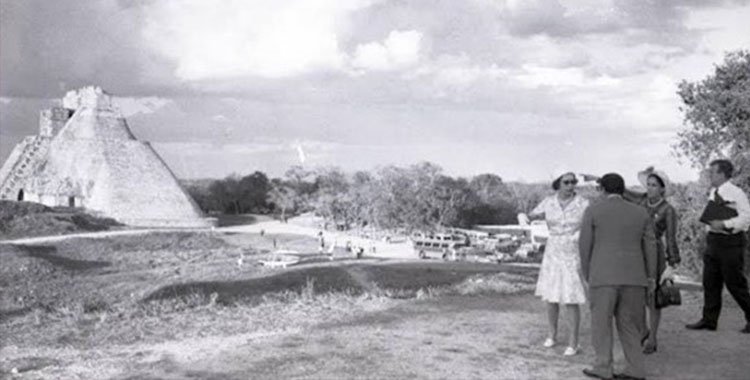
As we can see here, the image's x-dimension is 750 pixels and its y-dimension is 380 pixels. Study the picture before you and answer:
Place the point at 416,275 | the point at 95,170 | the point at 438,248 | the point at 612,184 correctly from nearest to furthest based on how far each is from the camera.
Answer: the point at 612,184
the point at 416,275
the point at 438,248
the point at 95,170

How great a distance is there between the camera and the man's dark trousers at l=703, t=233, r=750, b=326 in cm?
804

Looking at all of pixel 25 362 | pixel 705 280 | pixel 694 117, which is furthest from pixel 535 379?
pixel 694 117

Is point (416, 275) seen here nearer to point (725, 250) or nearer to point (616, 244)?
point (725, 250)

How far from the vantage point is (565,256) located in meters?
6.90

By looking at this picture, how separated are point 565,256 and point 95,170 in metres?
58.2

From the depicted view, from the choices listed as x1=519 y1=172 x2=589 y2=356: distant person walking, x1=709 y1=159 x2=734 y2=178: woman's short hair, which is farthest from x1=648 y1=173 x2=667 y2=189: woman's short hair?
x1=709 y1=159 x2=734 y2=178: woman's short hair

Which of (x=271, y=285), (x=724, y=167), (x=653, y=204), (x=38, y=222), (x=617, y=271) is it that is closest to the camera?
(x=617, y=271)

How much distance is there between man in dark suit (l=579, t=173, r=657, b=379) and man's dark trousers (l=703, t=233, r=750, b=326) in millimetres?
2267

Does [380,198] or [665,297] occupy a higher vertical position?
[380,198]

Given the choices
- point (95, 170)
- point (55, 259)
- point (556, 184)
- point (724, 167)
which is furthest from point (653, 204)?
point (95, 170)

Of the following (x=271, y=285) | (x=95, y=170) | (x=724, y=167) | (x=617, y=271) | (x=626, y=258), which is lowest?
(x=271, y=285)

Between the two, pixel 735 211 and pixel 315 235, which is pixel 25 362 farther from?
pixel 315 235

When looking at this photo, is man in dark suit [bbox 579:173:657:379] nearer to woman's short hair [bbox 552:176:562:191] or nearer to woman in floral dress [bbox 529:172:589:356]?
woman in floral dress [bbox 529:172:589:356]

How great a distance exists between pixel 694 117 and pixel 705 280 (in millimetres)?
15052
